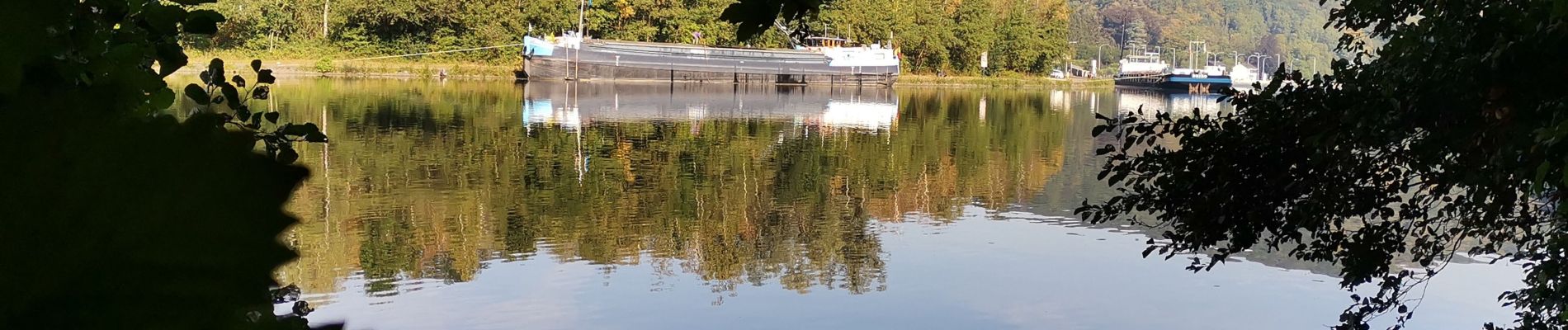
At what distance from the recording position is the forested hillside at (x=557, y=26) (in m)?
54.8

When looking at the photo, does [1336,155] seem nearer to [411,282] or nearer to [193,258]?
[193,258]

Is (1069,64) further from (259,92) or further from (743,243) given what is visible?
(259,92)

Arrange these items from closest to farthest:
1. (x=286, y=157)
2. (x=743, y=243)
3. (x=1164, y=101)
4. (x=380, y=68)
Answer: (x=286, y=157) < (x=743, y=243) < (x=380, y=68) < (x=1164, y=101)

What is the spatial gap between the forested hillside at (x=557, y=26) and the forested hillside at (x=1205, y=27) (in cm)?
3882

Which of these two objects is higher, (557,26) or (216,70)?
(557,26)

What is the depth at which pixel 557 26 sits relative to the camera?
196 feet

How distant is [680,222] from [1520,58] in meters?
10.4

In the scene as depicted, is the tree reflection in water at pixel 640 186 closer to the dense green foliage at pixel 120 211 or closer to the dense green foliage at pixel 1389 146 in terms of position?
the dense green foliage at pixel 1389 146

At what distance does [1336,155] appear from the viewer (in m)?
4.57

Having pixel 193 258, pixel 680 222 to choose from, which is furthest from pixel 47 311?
pixel 680 222

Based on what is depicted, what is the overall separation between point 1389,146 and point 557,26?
186ft

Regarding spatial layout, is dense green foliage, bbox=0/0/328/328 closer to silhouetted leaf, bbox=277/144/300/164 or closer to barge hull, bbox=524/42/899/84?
silhouetted leaf, bbox=277/144/300/164

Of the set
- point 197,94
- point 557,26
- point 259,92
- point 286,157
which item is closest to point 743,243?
point 259,92

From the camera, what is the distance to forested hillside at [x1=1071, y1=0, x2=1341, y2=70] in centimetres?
12375
